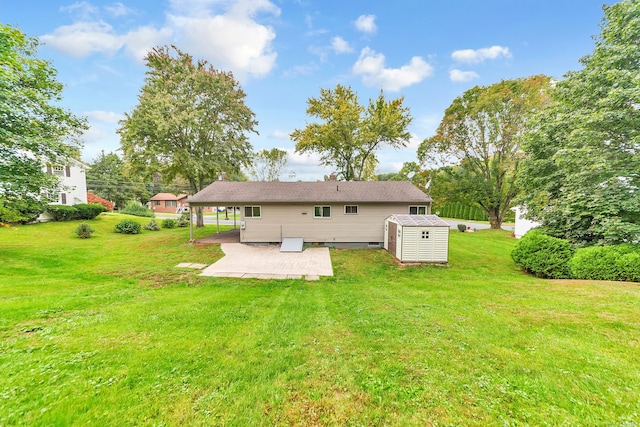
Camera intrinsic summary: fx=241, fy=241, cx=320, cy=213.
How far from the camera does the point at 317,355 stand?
3271 millimetres

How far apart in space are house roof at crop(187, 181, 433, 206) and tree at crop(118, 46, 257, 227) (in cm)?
509

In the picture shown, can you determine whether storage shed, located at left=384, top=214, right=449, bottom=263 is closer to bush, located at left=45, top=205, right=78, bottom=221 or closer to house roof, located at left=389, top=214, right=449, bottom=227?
house roof, located at left=389, top=214, right=449, bottom=227

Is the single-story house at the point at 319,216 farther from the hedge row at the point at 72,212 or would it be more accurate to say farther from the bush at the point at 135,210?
the bush at the point at 135,210

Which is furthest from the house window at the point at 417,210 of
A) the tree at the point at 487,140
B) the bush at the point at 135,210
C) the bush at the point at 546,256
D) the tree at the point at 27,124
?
the bush at the point at 135,210

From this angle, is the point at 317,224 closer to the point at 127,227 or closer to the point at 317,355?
the point at 317,355

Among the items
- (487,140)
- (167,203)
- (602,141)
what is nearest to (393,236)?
(602,141)

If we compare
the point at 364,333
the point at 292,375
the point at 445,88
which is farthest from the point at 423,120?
the point at 292,375

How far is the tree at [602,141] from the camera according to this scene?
768cm

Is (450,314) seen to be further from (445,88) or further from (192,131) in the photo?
(192,131)

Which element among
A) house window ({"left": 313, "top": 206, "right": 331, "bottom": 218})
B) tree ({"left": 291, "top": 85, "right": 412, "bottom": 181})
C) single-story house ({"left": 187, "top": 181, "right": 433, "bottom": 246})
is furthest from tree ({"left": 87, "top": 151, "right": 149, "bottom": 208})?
house window ({"left": 313, "top": 206, "right": 331, "bottom": 218})

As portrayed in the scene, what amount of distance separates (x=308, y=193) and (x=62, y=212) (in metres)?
19.1

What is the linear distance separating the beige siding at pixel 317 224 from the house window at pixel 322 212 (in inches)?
6.5

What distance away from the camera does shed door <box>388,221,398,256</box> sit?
11237mm

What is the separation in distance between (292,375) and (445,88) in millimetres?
A: 19067
